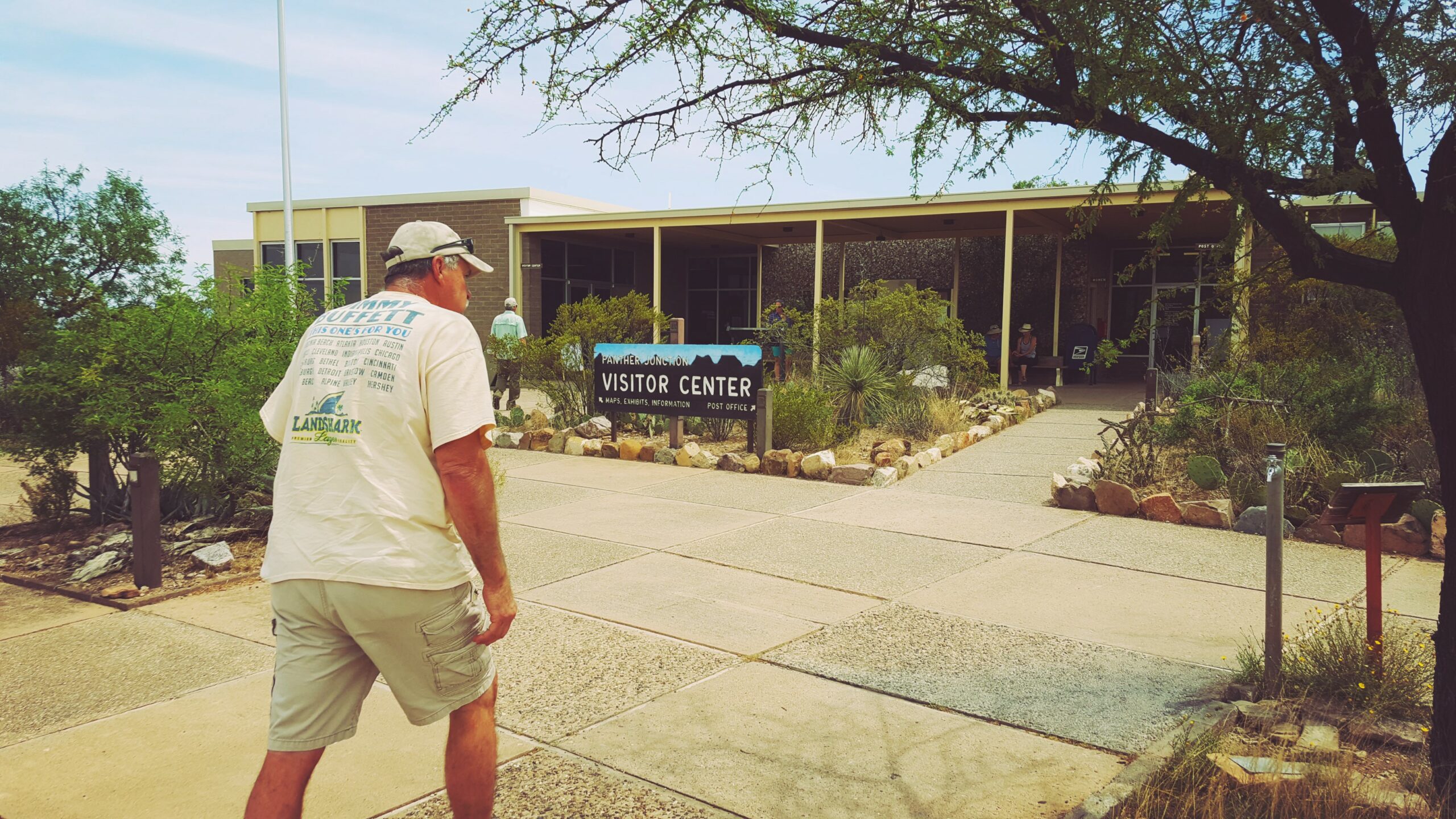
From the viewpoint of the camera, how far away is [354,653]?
8.98ft

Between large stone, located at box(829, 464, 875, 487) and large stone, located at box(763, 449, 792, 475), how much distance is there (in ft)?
1.89

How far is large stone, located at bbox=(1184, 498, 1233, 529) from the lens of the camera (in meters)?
7.75

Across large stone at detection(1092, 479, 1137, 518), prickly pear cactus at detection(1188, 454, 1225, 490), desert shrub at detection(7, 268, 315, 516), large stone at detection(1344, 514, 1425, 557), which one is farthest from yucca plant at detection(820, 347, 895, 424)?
desert shrub at detection(7, 268, 315, 516)

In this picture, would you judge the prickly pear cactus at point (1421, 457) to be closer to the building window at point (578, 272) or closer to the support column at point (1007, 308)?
the support column at point (1007, 308)

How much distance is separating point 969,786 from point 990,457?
7.82m

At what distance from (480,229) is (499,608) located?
23.4 meters

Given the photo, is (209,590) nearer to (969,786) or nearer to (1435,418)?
(969,786)

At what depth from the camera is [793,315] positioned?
14.6 meters

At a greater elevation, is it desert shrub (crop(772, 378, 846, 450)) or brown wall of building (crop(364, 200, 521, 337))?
brown wall of building (crop(364, 200, 521, 337))

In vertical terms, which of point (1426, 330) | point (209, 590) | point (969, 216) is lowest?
point (209, 590)

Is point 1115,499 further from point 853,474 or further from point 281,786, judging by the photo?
point 281,786

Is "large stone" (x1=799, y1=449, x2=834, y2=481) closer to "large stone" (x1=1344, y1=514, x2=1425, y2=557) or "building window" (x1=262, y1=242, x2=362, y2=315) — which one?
"large stone" (x1=1344, y1=514, x2=1425, y2=557)

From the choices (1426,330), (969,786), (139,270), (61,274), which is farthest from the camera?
(139,270)

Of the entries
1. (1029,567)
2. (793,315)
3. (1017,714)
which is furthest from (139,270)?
(1017,714)
